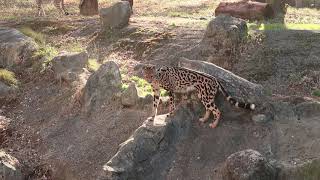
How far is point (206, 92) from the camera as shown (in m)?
10.8

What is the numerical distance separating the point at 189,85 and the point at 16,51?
24.7 ft

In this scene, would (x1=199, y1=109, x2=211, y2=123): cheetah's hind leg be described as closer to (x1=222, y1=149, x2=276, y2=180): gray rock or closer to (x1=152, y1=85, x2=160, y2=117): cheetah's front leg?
(x1=152, y1=85, x2=160, y2=117): cheetah's front leg

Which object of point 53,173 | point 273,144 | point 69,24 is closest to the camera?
point 273,144

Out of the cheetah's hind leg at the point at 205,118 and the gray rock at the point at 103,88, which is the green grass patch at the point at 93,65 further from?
the cheetah's hind leg at the point at 205,118

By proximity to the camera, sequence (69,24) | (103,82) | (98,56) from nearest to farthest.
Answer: (103,82), (98,56), (69,24)

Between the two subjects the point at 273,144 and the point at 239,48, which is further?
the point at 239,48

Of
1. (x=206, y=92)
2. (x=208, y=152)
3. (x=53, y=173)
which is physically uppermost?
(x=206, y=92)

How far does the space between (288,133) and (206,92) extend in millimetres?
1839

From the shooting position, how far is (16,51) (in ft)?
54.0

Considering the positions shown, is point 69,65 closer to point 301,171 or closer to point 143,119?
point 143,119

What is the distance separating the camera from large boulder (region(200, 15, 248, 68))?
45.4 feet

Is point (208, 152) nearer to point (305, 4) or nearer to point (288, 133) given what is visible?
point (288, 133)

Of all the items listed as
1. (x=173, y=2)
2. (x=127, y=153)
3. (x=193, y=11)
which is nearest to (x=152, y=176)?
(x=127, y=153)

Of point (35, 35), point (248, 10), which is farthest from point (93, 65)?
point (248, 10)
